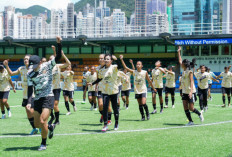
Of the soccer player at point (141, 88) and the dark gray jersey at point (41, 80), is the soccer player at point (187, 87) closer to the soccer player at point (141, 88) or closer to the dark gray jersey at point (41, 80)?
the soccer player at point (141, 88)

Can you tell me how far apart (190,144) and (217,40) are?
90.2 ft

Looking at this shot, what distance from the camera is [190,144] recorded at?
279 inches

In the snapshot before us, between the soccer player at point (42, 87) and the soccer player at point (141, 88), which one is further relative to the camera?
the soccer player at point (141, 88)

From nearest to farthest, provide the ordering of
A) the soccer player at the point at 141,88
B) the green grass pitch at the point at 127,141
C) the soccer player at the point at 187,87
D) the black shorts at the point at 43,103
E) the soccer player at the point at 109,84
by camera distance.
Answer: the green grass pitch at the point at 127,141, the black shorts at the point at 43,103, the soccer player at the point at 109,84, the soccer player at the point at 187,87, the soccer player at the point at 141,88

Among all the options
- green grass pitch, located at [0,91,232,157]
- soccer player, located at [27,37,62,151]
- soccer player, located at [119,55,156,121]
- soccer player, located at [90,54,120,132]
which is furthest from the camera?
soccer player, located at [119,55,156,121]

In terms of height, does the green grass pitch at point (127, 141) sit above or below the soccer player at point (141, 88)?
below

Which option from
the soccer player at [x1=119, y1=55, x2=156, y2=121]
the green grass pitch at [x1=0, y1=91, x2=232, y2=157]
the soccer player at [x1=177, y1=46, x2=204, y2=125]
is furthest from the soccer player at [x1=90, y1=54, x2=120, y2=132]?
the soccer player at [x1=119, y1=55, x2=156, y2=121]

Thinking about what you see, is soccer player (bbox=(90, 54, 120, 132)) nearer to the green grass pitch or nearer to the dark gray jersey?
the green grass pitch

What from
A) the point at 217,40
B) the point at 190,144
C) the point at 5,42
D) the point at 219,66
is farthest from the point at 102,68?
the point at 5,42

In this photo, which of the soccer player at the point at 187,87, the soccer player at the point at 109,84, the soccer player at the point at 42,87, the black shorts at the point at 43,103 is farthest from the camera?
the soccer player at the point at 187,87

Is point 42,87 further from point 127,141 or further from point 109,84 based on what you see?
point 109,84

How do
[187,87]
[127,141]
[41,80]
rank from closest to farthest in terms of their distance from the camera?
[41,80] → [127,141] → [187,87]

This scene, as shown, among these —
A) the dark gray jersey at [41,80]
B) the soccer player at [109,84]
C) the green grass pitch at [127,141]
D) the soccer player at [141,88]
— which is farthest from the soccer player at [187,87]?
the dark gray jersey at [41,80]

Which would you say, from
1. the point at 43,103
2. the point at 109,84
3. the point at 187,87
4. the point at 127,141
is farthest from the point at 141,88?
the point at 43,103
